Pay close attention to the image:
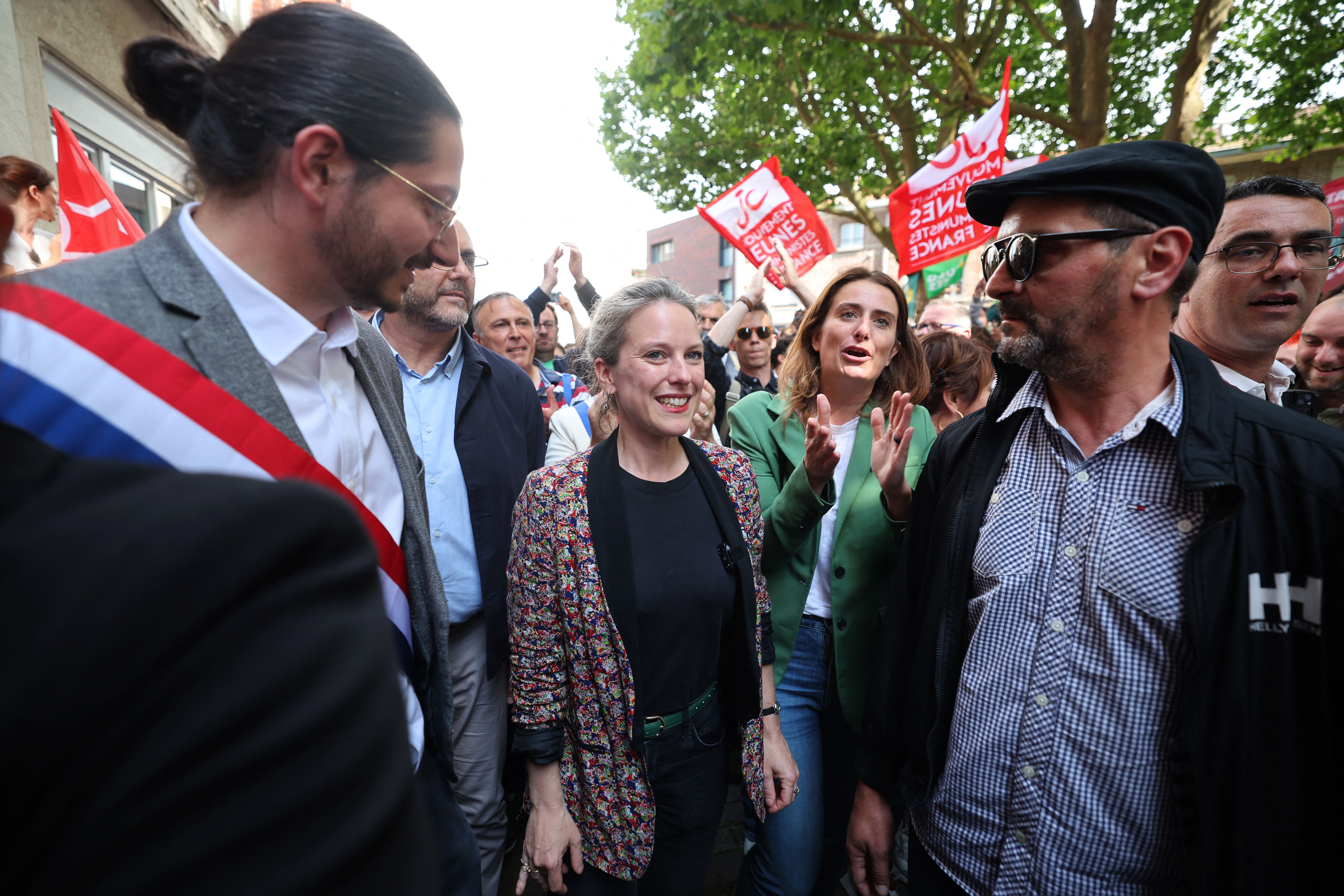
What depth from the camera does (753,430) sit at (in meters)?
2.91

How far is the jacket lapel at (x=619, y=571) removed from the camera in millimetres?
2016

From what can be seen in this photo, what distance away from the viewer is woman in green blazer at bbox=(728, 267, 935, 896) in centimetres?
237

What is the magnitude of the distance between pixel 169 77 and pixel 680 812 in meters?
2.33

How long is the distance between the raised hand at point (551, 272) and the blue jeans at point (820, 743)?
11.8 feet

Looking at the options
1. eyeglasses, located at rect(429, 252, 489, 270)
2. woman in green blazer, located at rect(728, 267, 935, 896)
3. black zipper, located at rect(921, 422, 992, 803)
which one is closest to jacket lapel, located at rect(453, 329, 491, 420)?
eyeglasses, located at rect(429, 252, 489, 270)

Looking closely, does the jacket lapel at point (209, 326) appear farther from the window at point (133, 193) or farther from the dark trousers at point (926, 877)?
the window at point (133, 193)

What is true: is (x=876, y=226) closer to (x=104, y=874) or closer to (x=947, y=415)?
(x=947, y=415)

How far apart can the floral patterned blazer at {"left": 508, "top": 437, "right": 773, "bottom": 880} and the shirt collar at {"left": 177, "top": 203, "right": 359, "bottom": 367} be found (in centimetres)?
94

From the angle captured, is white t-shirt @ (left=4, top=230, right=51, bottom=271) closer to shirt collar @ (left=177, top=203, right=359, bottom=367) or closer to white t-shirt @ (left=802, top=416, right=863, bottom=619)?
shirt collar @ (left=177, top=203, right=359, bottom=367)

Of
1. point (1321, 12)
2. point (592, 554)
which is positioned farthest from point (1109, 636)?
point (1321, 12)

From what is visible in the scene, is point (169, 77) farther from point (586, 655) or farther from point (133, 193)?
point (133, 193)

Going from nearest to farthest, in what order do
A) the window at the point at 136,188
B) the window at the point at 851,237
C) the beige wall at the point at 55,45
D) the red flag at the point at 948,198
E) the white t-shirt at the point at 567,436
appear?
the white t-shirt at the point at 567,436
the beige wall at the point at 55,45
the red flag at the point at 948,198
the window at the point at 136,188
the window at the point at 851,237

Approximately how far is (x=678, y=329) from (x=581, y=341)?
1.15m

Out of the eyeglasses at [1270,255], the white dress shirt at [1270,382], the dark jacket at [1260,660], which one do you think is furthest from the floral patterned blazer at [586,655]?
the eyeglasses at [1270,255]
